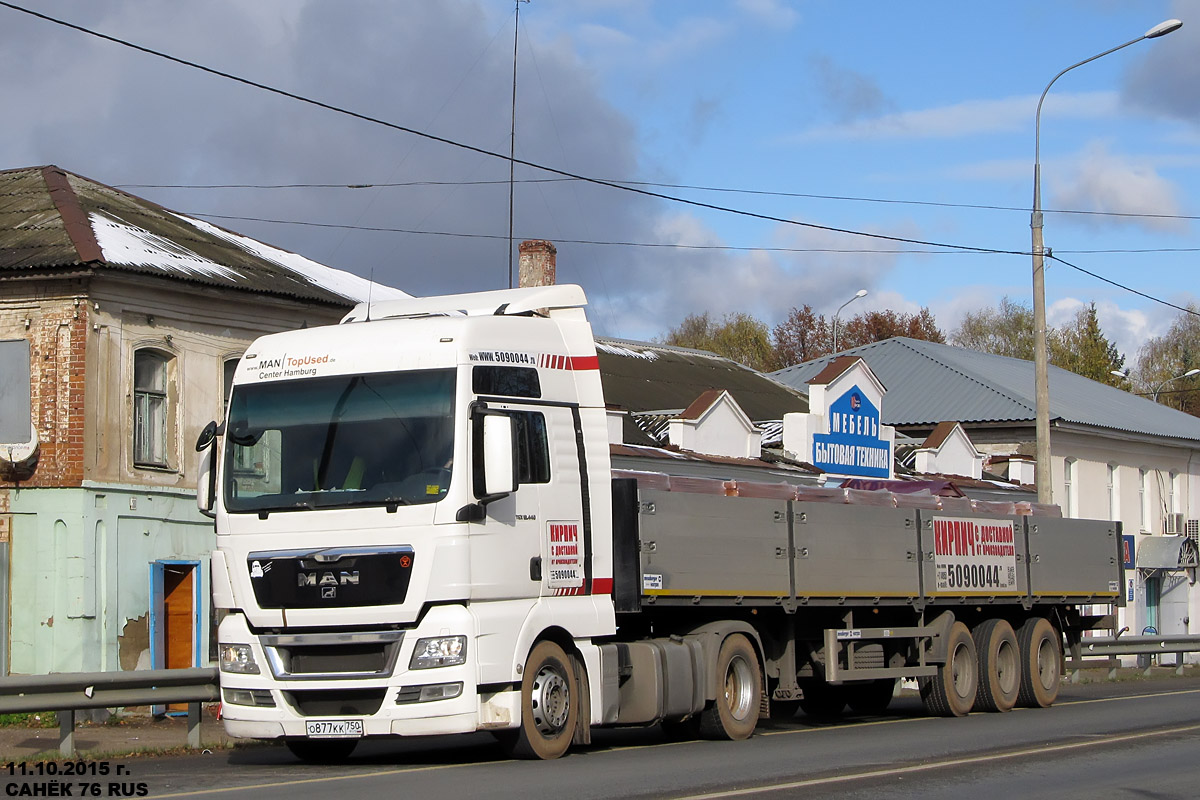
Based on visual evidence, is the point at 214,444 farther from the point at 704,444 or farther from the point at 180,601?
the point at 704,444

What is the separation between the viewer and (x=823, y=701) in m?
18.3

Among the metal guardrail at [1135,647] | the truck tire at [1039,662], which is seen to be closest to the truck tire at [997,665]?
the truck tire at [1039,662]

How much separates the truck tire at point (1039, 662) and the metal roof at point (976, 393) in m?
21.3

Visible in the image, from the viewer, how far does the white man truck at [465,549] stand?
11094mm

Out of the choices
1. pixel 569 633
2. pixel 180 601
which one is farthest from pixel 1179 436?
pixel 569 633

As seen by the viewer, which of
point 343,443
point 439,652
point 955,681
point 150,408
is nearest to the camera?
point 439,652

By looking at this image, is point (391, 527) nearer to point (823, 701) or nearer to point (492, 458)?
point (492, 458)

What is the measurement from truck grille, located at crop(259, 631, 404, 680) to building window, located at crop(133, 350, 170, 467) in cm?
849

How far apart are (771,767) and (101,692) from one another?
604 cm

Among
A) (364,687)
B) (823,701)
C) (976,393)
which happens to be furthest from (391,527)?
(976,393)

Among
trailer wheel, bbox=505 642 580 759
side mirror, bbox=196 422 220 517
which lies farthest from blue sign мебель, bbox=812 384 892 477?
side mirror, bbox=196 422 220 517

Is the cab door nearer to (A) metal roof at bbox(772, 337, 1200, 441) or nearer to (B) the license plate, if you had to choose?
(B) the license plate

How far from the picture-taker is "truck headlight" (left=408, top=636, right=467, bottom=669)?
36.1ft

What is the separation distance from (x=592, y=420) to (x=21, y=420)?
9133 mm
